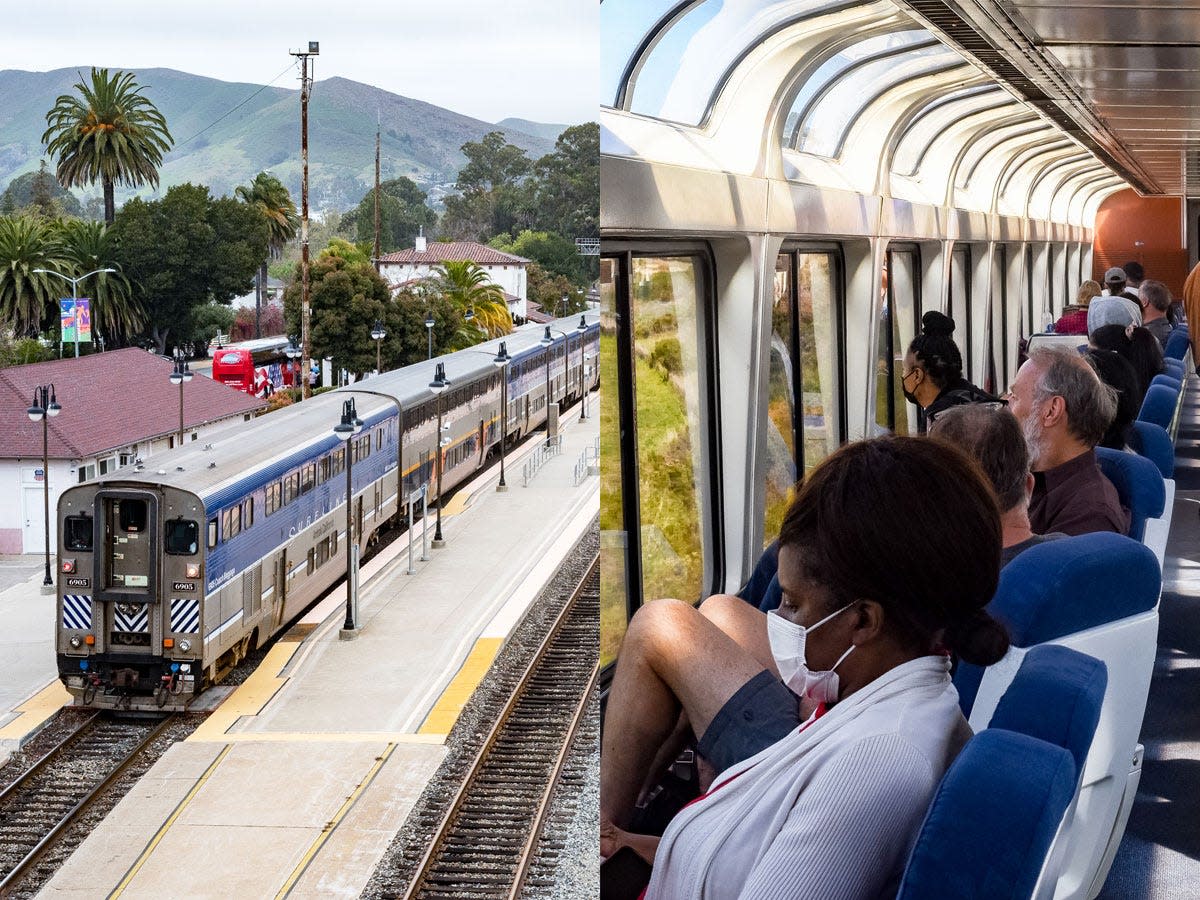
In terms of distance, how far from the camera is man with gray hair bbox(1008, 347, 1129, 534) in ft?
6.04

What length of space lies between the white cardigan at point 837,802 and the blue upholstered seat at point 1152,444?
1.73 m

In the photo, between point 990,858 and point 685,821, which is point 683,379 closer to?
point 685,821

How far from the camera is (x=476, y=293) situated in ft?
38.3

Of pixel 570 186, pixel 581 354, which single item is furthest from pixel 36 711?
pixel 570 186

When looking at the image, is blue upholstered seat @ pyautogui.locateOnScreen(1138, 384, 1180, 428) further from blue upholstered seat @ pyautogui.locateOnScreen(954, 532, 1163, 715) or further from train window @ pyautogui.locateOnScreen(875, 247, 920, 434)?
blue upholstered seat @ pyautogui.locateOnScreen(954, 532, 1163, 715)

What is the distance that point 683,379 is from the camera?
7.32 feet

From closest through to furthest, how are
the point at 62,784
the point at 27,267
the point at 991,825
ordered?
1. the point at 991,825
2. the point at 62,784
3. the point at 27,267

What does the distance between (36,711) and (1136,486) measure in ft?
34.2

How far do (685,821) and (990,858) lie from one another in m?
0.27

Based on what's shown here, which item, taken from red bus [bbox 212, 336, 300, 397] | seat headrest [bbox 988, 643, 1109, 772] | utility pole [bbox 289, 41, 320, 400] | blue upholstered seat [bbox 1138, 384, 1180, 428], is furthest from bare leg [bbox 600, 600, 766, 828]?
red bus [bbox 212, 336, 300, 397]

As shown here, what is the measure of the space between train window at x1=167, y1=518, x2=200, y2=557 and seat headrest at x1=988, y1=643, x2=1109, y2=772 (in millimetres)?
7639

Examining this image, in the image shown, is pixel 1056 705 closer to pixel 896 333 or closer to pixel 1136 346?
pixel 1136 346

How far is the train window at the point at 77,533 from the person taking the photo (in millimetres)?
8352

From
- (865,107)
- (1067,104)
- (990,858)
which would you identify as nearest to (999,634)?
(990,858)
